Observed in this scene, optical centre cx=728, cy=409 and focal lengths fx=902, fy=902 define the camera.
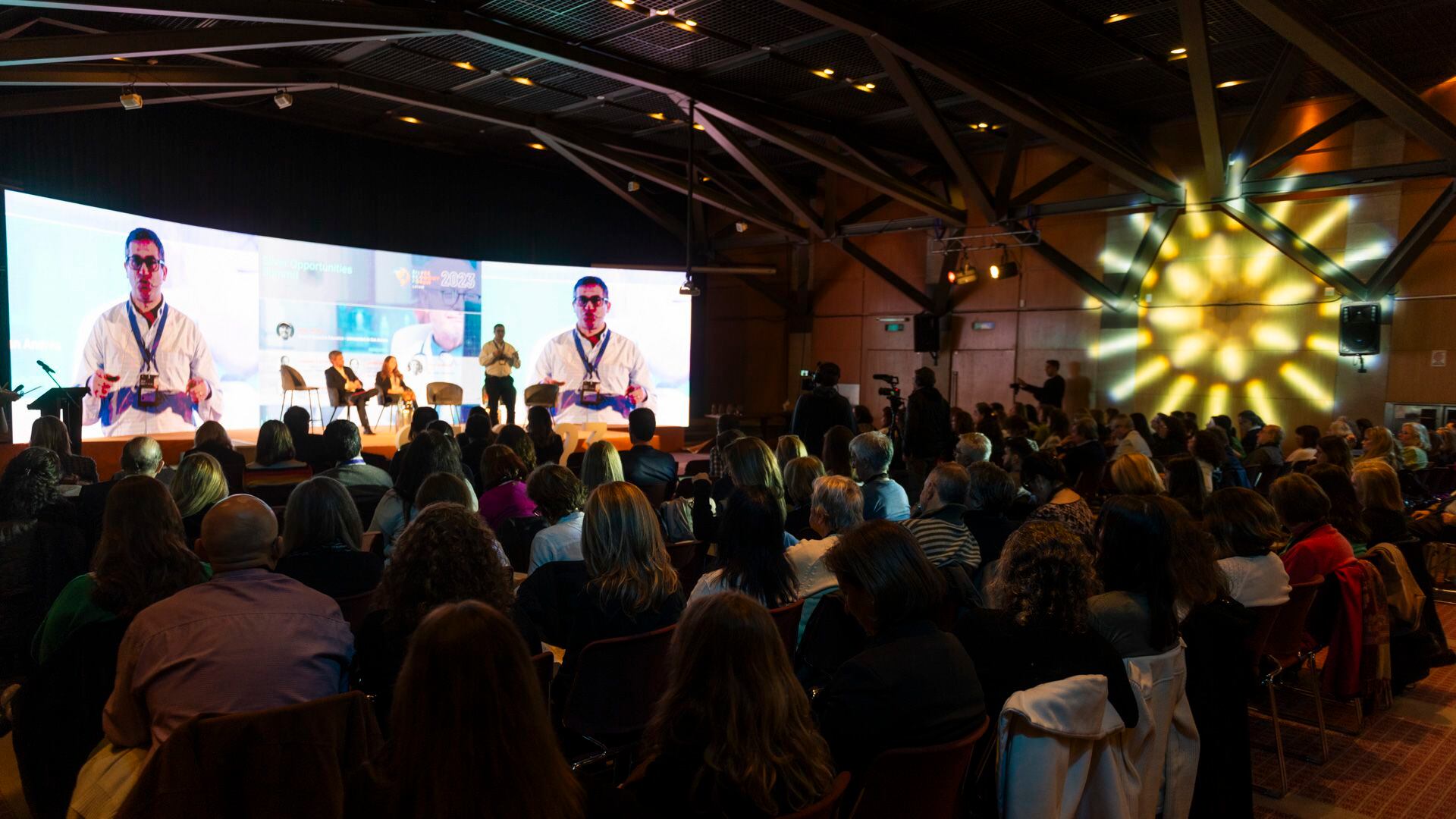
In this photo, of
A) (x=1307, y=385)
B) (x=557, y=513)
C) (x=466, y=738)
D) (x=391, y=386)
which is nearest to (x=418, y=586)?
(x=466, y=738)

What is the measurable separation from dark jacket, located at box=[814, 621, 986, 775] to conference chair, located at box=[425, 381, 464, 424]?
428 inches

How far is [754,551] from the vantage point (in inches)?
111

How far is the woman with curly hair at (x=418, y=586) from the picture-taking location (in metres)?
2.17

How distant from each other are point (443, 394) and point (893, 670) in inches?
436

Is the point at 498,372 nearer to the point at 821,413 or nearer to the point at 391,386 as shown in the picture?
the point at 391,386

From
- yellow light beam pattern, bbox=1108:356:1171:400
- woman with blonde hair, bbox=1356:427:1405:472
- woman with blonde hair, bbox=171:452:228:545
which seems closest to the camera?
woman with blonde hair, bbox=171:452:228:545

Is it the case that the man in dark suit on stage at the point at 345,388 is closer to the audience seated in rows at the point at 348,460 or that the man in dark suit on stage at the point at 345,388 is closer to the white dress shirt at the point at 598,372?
the white dress shirt at the point at 598,372

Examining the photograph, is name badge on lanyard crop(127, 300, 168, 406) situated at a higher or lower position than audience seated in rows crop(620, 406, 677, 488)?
higher

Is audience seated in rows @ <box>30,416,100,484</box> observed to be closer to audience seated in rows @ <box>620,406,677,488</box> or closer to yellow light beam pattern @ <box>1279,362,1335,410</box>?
audience seated in rows @ <box>620,406,677,488</box>

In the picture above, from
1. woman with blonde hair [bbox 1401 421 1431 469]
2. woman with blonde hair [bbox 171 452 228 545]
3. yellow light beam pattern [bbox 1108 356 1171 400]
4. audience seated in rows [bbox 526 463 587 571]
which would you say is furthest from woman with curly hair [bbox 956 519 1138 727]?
yellow light beam pattern [bbox 1108 356 1171 400]

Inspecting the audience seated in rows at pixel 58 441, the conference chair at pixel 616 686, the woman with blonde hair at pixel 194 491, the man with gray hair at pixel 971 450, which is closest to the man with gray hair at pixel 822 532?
the conference chair at pixel 616 686

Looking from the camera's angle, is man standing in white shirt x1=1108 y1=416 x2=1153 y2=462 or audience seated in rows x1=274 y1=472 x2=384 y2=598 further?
man standing in white shirt x1=1108 y1=416 x2=1153 y2=462

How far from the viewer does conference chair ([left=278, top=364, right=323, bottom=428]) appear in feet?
35.9

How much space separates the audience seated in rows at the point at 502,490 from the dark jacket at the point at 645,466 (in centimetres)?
112
